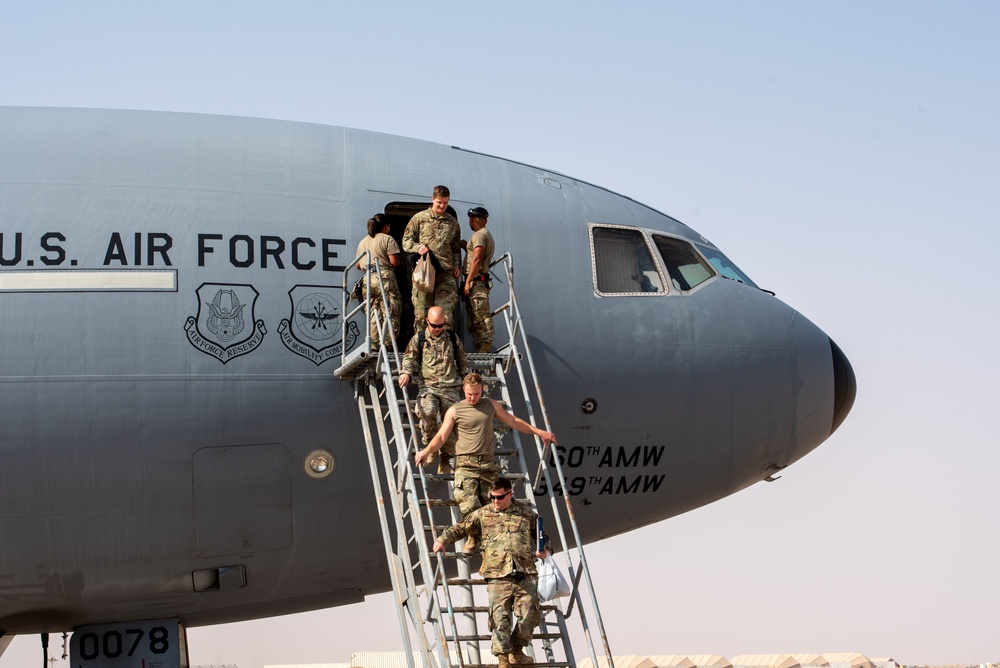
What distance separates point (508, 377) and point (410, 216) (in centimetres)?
209

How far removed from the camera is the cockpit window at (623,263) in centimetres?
1346

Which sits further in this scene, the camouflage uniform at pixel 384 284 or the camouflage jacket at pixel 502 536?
the camouflage uniform at pixel 384 284

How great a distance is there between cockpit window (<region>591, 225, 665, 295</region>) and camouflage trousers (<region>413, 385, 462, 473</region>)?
2795 mm

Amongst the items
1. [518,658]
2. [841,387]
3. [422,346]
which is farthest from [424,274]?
[841,387]

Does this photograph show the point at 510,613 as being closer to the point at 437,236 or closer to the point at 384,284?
the point at 384,284

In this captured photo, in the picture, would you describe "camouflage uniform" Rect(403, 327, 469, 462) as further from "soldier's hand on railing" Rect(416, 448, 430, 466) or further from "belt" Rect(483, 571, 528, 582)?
"belt" Rect(483, 571, 528, 582)

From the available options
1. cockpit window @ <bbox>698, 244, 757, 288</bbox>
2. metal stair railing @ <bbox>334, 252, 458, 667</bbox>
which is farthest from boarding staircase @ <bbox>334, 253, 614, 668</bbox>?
cockpit window @ <bbox>698, 244, 757, 288</bbox>

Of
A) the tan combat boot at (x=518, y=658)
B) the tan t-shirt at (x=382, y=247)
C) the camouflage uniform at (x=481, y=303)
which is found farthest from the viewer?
the camouflage uniform at (x=481, y=303)

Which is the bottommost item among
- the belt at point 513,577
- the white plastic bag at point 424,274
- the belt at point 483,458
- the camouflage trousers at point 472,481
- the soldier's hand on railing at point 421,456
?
the belt at point 513,577

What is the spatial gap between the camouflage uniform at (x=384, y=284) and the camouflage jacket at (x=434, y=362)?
0.42 meters

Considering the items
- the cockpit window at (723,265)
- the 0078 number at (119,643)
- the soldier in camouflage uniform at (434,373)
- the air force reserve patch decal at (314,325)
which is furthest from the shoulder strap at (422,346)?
the cockpit window at (723,265)

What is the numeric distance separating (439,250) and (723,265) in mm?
4290

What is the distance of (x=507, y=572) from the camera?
963 centimetres

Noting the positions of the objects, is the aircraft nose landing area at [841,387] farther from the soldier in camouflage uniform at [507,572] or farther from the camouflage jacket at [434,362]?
the soldier in camouflage uniform at [507,572]
